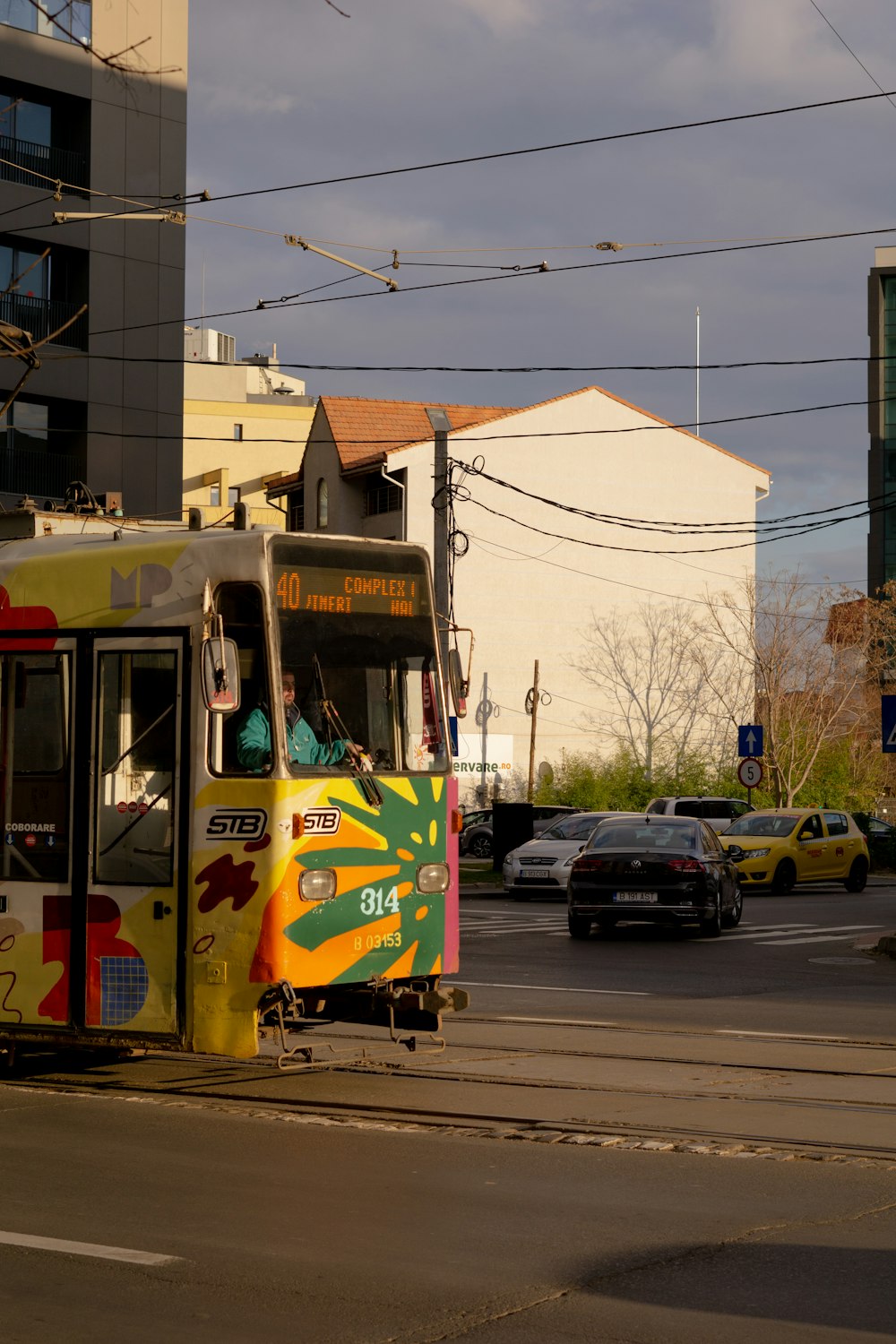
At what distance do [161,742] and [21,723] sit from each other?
1.03 metres

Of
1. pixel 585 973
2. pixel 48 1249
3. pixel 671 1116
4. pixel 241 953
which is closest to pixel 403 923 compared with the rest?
pixel 241 953

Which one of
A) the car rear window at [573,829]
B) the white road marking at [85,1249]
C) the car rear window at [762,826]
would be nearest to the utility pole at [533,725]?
the car rear window at [762,826]

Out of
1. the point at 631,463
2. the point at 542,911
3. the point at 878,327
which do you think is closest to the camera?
the point at 542,911

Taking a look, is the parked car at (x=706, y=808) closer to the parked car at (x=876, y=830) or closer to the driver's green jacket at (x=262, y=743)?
the parked car at (x=876, y=830)

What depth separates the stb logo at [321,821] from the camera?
9820 mm

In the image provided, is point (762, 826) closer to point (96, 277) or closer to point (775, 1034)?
point (96, 277)

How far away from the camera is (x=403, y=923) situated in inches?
410

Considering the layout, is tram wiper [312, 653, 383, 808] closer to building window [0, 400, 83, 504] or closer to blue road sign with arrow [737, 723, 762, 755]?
blue road sign with arrow [737, 723, 762, 755]

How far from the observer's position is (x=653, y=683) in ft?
203

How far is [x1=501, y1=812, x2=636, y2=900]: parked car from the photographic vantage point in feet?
107

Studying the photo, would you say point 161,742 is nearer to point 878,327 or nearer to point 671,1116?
point 671,1116

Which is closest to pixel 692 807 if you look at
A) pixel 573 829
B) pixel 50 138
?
pixel 573 829

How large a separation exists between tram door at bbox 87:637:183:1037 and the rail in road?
0.69 metres

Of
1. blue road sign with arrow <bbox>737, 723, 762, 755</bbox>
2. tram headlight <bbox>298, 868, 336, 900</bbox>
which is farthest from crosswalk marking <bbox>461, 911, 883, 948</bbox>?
tram headlight <bbox>298, 868, 336, 900</bbox>
